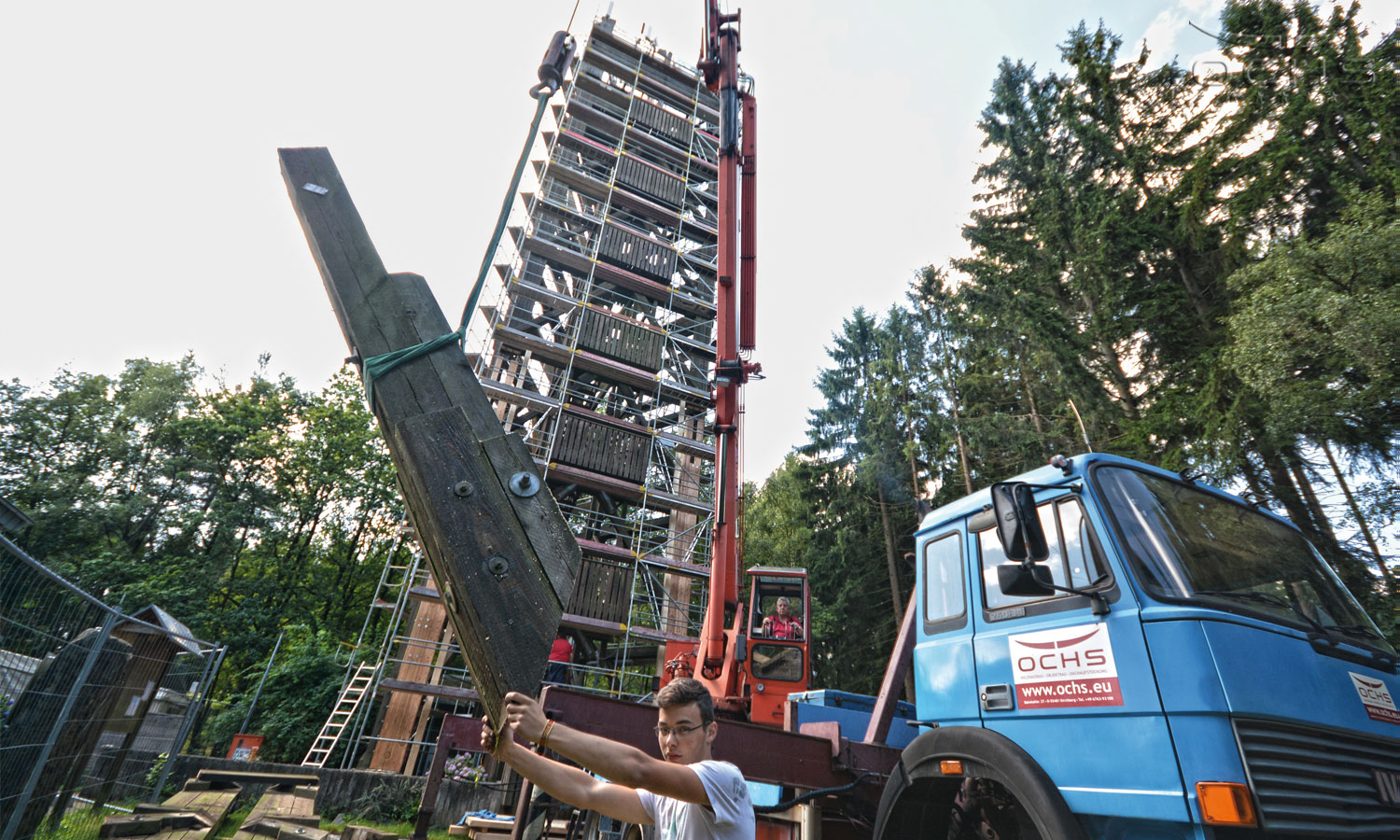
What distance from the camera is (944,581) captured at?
403 cm

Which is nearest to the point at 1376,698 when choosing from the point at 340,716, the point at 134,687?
the point at 134,687

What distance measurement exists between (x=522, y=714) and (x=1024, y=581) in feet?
8.21

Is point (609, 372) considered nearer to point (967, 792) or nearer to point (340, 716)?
point (340, 716)

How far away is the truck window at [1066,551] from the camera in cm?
309

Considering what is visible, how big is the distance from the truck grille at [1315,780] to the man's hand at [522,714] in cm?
266

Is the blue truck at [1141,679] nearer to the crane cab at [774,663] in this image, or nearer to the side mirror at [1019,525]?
the side mirror at [1019,525]

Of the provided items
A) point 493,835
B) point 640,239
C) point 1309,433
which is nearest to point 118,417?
point 640,239

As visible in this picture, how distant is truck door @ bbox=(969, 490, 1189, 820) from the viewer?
8.56 ft

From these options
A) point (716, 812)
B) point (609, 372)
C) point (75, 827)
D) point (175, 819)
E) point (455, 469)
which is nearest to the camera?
point (455, 469)

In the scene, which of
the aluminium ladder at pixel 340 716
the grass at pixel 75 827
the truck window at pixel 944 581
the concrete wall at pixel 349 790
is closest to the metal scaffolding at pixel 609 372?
the aluminium ladder at pixel 340 716

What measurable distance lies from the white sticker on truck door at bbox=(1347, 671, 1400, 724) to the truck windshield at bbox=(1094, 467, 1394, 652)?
20cm

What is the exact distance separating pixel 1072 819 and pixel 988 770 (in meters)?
0.45

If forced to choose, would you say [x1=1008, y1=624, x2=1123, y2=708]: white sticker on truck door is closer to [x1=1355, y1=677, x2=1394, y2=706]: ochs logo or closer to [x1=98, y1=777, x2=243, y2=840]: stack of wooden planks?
[x1=1355, y1=677, x2=1394, y2=706]: ochs logo

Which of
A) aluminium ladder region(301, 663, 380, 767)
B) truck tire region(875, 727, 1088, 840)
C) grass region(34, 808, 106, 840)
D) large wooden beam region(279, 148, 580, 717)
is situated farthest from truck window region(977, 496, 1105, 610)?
aluminium ladder region(301, 663, 380, 767)
